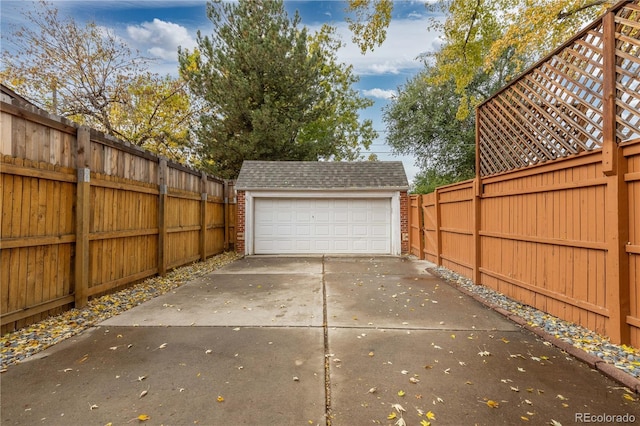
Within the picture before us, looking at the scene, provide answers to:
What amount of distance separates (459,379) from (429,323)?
4.31 feet

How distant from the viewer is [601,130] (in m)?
3.20

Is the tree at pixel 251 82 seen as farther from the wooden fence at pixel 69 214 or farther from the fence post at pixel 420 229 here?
the wooden fence at pixel 69 214

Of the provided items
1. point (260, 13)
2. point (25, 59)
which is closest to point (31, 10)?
point (25, 59)

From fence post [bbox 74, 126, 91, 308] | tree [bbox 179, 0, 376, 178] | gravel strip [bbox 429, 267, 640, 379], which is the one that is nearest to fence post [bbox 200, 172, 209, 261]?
fence post [bbox 74, 126, 91, 308]

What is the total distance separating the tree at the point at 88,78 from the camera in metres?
12.1

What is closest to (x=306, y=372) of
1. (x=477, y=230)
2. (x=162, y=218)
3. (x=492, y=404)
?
(x=492, y=404)

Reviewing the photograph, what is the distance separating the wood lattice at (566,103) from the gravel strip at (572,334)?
1949 millimetres

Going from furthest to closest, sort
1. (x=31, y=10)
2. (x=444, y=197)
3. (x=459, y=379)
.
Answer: (x=31, y=10) < (x=444, y=197) < (x=459, y=379)

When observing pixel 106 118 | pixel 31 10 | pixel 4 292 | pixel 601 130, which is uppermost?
pixel 31 10

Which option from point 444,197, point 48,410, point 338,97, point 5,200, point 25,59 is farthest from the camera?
point 338,97

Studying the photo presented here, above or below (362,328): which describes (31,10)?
above

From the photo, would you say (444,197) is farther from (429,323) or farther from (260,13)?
(260,13)

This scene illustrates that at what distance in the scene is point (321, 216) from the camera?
34.6ft

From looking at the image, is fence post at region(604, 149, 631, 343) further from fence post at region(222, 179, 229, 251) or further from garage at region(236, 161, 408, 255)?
fence post at region(222, 179, 229, 251)
